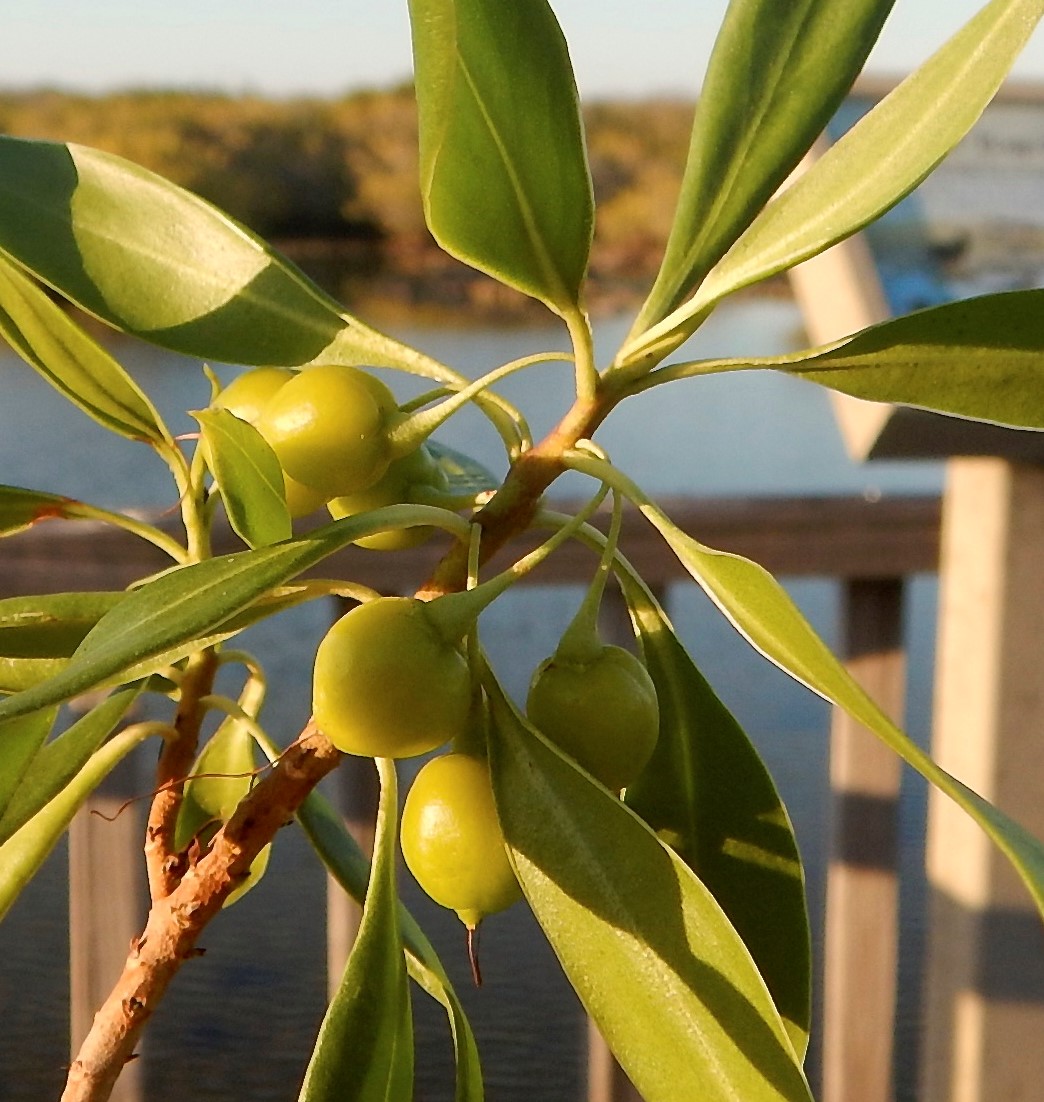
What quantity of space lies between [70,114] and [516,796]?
7.37ft

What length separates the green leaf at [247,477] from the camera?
10.1 inches

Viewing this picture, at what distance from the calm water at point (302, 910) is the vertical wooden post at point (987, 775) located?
149 millimetres

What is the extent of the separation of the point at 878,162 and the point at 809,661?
11 cm

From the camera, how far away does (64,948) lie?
129 centimetres

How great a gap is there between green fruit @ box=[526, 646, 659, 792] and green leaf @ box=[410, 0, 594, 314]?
84 millimetres

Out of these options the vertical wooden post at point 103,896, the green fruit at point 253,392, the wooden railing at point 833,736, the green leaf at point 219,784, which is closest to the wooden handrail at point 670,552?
the wooden railing at point 833,736

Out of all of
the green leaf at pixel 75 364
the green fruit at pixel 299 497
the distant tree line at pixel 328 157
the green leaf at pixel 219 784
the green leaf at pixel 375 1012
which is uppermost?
the distant tree line at pixel 328 157

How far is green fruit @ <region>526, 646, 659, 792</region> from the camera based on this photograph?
27 centimetres

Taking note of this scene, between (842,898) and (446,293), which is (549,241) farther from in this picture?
(446,293)

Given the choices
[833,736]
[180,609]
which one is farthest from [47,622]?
[833,736]

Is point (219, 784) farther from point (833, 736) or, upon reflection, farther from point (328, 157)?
point (328, 157)

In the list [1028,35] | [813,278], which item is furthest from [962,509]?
[1028,35]

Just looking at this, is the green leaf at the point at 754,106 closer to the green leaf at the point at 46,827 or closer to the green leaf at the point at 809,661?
the green leaf at the point at 809,661

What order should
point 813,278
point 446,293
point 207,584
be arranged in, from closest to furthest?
1. point 207,584
2. point 813,278
3. point 446,293
